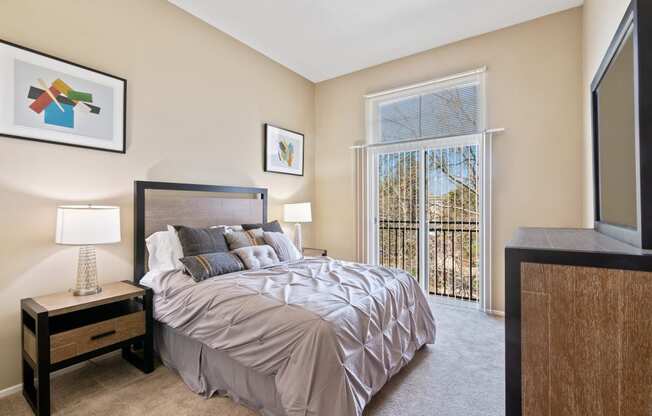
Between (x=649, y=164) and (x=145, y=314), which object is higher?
(x=649, y=164)

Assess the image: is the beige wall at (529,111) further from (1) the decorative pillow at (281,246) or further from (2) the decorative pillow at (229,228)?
(2) the decorative pillow at (229,228)

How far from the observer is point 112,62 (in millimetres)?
2492

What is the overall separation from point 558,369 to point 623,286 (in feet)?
0.90

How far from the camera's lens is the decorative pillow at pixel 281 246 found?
9.87 feet

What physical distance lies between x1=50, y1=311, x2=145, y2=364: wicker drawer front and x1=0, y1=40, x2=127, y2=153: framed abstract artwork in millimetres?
1296

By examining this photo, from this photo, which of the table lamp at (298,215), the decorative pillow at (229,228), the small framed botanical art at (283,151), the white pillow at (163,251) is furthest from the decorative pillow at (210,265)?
the small framed botanical art at (283,151)

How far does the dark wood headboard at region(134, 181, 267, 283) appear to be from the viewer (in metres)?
2.59

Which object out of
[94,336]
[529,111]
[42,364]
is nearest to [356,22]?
[529,111]

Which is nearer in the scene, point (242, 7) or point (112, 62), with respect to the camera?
point (112, 62)

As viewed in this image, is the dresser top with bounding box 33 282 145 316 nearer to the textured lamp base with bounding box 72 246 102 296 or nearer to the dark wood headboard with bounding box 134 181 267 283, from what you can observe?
the textured lamp base with bounding box 72 246 102 296

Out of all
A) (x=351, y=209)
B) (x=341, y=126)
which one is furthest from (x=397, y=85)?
(x=351, y=209)

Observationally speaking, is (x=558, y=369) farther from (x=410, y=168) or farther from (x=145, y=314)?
(x=410, y=168)

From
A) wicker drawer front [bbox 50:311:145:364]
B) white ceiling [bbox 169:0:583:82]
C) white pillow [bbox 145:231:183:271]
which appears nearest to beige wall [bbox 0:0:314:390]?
white pillow [bbox 145:231:183:271]

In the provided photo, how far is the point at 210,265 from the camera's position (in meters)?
2.38
